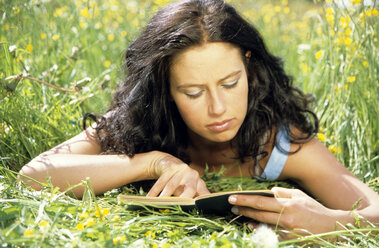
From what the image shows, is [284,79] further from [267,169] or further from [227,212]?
[227,212]

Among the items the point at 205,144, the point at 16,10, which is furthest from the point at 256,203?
the point at 16,10

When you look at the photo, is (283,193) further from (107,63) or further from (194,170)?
(107,63)

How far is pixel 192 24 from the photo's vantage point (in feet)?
6.46

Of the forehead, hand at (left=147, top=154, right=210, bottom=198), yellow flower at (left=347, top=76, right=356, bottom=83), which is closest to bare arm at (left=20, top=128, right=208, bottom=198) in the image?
hand at (left=147, top=154, right=210, bottom=198)

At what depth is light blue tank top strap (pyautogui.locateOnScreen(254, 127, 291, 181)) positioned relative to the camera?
7.01 ft

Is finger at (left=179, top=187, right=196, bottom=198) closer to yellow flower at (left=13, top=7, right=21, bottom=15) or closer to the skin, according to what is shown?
the skin

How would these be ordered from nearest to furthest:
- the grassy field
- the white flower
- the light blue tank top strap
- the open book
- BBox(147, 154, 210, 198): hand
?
1. the white flower
2. the grassy field
3. the open book
4. BBox(147, 154, 210, 198): hand
5. the light blue tank top strap

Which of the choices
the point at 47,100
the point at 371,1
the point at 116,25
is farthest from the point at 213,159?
the point at 116,25

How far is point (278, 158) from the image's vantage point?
2.15 metres

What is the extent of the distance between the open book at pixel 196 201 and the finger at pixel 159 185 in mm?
142

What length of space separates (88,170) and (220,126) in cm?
60

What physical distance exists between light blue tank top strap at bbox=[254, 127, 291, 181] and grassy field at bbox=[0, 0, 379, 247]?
7 centimetres

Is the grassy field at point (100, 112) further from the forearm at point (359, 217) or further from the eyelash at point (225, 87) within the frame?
the eyelash at point (225, 87)

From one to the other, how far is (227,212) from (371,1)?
139cm
